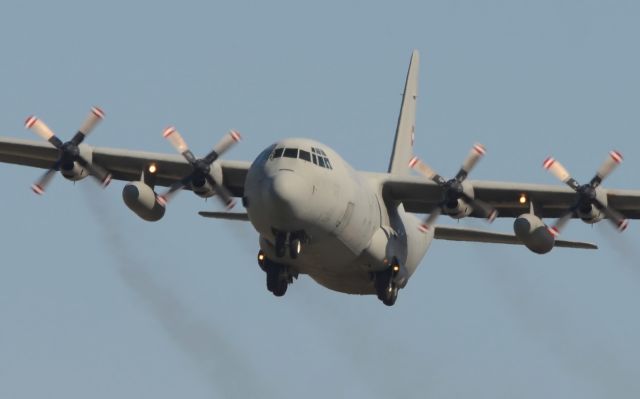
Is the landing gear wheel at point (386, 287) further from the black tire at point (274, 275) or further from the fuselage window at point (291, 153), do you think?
the fuselage window at point (291, 153)

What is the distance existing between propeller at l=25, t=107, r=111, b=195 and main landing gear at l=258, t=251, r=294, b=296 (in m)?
5.75

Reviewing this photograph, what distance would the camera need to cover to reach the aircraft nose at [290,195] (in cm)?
3525

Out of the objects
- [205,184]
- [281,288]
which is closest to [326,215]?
[281,288]

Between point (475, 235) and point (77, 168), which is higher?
point (475, 235)

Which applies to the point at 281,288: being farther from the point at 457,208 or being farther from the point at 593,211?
the point at 593,211

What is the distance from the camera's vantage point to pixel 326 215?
3659 centimetres

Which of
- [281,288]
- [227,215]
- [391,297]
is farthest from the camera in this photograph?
[227,215]

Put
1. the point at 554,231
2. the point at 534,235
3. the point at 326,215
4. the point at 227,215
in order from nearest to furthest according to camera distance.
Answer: the point at 326,215, the point at 534,235, the point at 554,231, the point at 227,215

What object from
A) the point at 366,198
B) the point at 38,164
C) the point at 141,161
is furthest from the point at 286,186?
the point at 38,164

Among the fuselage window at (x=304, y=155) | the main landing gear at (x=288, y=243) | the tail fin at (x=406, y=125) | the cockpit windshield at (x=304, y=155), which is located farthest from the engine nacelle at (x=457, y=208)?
the tail fin at (x=406, y=125)

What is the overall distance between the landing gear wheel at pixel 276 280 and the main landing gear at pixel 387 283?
2.63m

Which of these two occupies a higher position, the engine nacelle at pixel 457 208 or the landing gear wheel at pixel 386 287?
the engine nacelle at pixel 457 208

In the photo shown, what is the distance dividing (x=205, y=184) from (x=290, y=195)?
234 inches

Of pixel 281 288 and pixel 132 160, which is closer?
pixel 281 288
